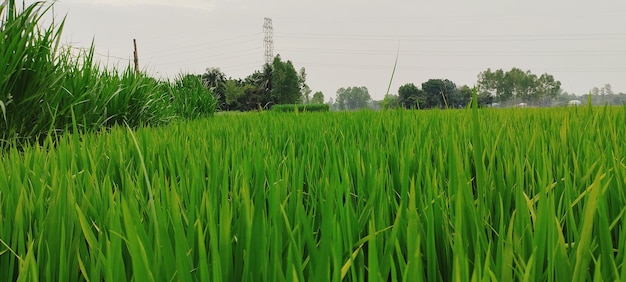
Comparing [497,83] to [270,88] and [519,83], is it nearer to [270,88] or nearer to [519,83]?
[519,83]

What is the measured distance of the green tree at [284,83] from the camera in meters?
45.3

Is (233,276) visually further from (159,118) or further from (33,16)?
(159,118)

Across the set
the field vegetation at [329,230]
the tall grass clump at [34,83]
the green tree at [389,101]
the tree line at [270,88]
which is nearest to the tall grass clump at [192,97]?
the tall grass clump at [34,83]

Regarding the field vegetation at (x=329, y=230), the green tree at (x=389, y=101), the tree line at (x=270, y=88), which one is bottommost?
the field vegetation at (x=329, y=230)

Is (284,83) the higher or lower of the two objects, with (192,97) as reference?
higher

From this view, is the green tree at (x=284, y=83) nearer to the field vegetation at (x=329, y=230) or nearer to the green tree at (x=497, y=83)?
the green tree at (x=497, y=83)

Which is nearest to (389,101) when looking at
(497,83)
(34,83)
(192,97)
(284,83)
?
(34,83)

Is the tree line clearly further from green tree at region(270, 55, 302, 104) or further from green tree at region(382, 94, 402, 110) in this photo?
green tree at region(382, 94, 402, 110)

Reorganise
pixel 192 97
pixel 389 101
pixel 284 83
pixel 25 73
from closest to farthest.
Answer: pixel 25 73 → pixel 389 101 → pixel 192 97 → pixel 284 83

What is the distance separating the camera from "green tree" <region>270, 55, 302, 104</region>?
45312mm

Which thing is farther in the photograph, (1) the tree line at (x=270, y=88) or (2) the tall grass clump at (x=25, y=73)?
(1) the tree line at (x=270, y=88)

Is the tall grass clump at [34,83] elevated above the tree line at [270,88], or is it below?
below

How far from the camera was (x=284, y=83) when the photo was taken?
150ft

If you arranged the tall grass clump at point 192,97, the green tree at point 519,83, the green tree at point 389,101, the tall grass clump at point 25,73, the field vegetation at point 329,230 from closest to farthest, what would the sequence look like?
the field vegetation at point 329,230 < the green tree at point 389,101 < the tall grass clump at point 25,73 < the tall grass clump at point 192,97 < the green tree at point 519,83
